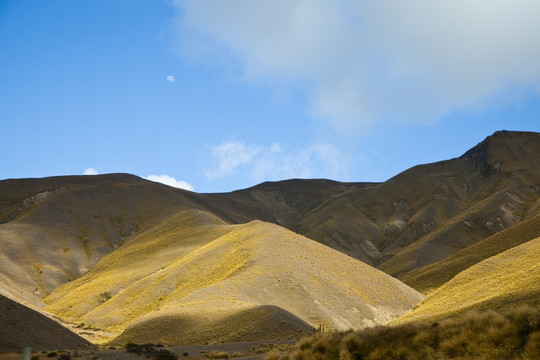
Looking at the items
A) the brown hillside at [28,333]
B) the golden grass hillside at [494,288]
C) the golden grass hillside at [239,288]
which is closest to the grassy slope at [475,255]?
the golden grass hillside at [239,288]

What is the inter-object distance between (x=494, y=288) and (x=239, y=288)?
25.8 meters

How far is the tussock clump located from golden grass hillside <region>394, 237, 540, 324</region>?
650 inches

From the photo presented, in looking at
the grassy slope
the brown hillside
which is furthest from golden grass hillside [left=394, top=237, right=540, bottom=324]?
the grassy slope

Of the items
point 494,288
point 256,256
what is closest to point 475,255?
point 256,256

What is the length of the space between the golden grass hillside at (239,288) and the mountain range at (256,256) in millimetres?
256

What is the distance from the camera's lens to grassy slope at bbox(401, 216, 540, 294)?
3428 inches

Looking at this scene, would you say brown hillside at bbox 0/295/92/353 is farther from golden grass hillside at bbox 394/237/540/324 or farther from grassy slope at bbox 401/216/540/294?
grassy slope at bbox 401/216/540/294

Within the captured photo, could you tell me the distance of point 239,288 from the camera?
54.6 meters

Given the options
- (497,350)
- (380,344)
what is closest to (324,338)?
(380,344)

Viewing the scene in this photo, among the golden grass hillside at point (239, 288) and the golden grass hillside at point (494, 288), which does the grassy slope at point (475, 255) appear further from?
the golden grass hillside at point (494, 288)

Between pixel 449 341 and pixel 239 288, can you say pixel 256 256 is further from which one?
pixel 449 341

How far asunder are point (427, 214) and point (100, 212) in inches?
3952

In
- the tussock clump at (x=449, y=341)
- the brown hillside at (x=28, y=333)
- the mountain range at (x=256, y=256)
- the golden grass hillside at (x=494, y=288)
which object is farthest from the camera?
the mountain range at (x=256, y=256)

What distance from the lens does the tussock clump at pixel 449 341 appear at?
12766mm
